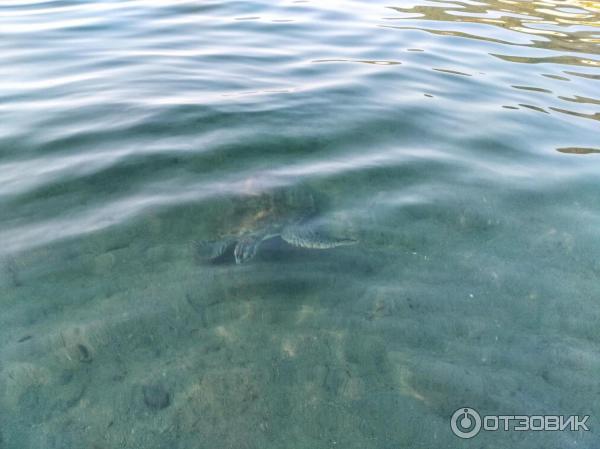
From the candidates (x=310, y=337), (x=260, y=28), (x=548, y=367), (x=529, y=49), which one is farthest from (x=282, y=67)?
(x=548, y=367)

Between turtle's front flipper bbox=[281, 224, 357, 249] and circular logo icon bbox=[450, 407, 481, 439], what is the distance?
1751mm

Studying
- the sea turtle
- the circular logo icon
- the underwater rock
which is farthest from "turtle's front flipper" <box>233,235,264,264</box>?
the circular logo icon

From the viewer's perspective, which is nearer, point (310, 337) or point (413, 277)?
point (310, 337)

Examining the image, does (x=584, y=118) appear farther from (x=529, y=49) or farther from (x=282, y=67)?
(x=282, y=67)

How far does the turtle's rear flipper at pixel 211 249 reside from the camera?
158 inches

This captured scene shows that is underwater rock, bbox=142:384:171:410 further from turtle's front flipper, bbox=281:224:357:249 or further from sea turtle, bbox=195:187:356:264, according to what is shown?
turtle's front flipper, bbox=281:224:357:249

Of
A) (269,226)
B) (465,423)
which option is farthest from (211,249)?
(465,423)

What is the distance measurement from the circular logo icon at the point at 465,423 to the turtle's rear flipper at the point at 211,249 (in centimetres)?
222

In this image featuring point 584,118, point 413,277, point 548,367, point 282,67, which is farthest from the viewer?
point 282,67

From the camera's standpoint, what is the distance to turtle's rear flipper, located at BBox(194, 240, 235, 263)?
4.02 m

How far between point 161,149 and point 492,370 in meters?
4.24

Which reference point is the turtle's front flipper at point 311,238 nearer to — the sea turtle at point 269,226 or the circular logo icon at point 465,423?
the sea turtle at point 269,226

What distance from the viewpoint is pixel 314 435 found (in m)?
2.75

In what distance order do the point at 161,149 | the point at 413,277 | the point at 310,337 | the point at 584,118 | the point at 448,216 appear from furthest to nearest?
the point at 584,118 → the point at 161,149 → the point at 448,216 → the point at 413,277 → the point at 310,337
